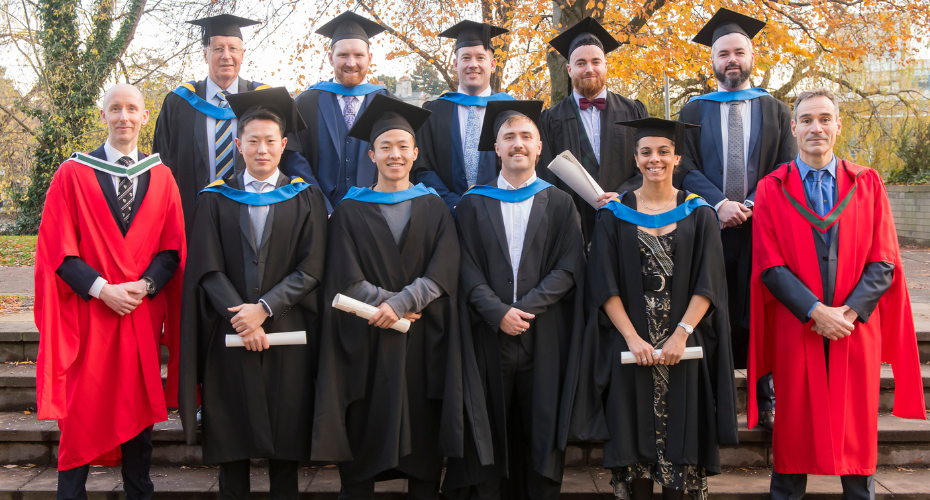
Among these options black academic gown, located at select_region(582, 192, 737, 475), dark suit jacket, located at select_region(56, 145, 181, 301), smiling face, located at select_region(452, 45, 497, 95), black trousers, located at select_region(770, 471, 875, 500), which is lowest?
black trousers, located at select_region(770, 471, 875, 500)

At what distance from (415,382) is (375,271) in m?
0.59

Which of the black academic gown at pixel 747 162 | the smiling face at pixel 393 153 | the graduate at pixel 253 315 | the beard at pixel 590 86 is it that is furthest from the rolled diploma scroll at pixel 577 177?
the graduate at pixel 253 315

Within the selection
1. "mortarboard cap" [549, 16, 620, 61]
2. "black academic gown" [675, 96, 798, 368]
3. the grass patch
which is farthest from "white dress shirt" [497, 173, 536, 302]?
the grass patch

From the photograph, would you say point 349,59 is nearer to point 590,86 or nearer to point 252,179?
point 252,179

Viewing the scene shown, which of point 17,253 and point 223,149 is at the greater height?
point 223,149

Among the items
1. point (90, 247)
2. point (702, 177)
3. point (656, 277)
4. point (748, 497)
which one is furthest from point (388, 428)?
Result: point (702, 177)

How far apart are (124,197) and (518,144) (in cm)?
205

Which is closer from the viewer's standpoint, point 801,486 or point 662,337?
point 662,337

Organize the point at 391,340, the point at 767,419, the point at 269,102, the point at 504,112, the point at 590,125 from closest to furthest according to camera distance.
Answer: the point at 391,340
the point at 269,102
the point at 504,112
the point at 767,419
the point at 590,125

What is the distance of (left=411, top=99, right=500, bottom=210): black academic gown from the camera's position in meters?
4.04

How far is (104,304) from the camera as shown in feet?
10.4

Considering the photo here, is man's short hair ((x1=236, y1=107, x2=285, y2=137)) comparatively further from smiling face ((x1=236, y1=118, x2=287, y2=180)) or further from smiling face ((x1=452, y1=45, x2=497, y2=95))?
smiling face ((x1=452, y1=45, x2=497, y2=95))

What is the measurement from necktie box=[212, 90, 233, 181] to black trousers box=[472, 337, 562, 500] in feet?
7.01

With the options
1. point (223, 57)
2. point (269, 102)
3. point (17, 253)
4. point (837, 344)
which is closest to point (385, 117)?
point (269, 102)
